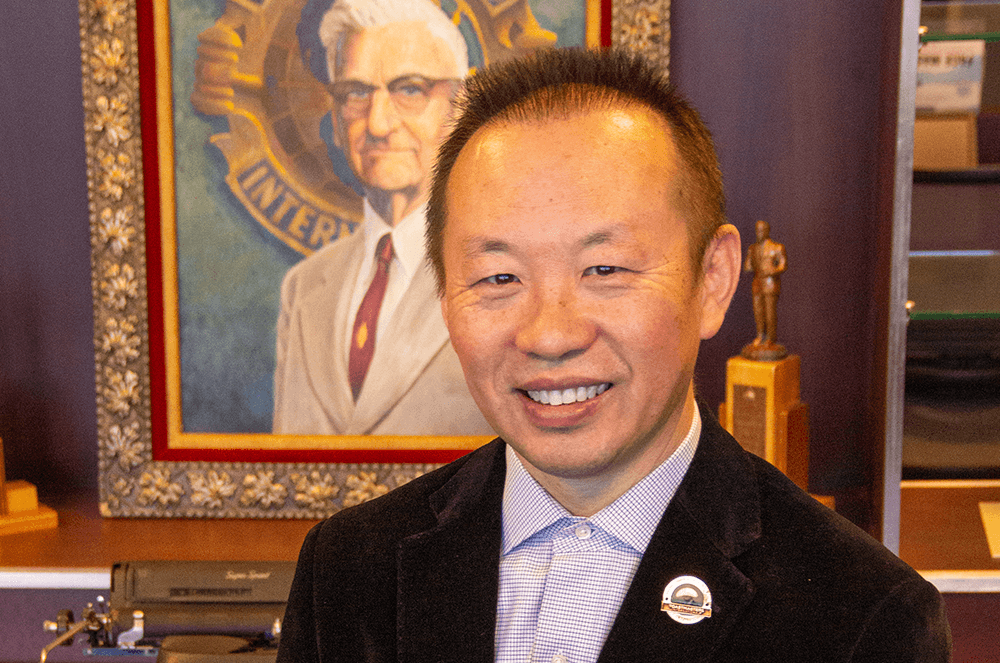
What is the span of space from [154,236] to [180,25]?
49 centimetres

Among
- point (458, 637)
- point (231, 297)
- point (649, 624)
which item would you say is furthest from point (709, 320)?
point (231, 297)

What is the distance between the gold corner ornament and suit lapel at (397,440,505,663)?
1.20 meters

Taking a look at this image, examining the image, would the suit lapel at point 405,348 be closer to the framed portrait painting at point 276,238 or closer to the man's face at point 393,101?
the framed portrait painting at point 276,238

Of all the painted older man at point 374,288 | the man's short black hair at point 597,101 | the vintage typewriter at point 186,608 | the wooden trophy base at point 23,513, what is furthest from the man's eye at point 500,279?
the wooden trophy base at point 23,513

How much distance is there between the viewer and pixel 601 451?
0.94 metres

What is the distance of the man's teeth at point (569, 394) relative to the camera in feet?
3.07

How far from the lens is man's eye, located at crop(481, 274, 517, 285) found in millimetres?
935

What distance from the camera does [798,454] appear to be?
1991 millimetres

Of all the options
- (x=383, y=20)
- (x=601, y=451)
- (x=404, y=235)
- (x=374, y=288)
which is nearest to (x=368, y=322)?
(x=374, y=288)

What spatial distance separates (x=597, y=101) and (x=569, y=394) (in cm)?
30

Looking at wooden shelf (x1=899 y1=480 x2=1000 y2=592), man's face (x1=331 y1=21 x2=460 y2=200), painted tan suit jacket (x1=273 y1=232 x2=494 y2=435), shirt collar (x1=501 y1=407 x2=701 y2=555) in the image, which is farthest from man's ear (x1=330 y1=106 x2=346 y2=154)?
wooden shelf (x1=899 y1=480 x2=1000 y2=592)

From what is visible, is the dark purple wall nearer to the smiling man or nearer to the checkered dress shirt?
the smiling man

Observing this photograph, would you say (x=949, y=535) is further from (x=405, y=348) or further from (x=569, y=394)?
(x=569, y=394)

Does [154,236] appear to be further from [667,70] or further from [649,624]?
[649,624]
